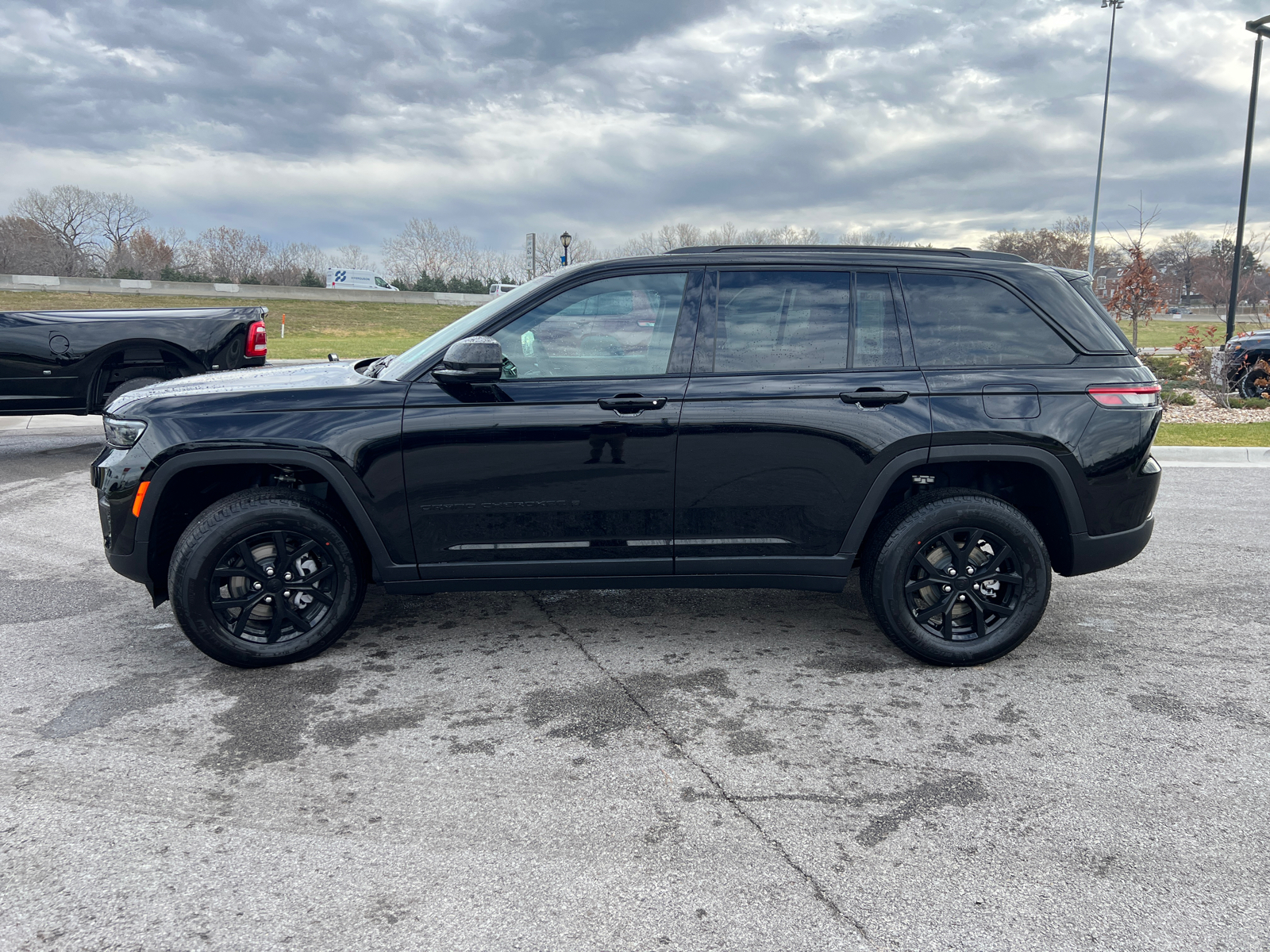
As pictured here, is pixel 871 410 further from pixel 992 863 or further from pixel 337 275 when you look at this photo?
pixel 337 275

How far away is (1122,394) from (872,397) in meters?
1.13

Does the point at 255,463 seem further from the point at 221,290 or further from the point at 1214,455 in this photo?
the point at 221,290

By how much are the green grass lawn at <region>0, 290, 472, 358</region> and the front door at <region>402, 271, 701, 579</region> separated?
2329 centimetres

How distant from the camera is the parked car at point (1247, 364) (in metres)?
13.9

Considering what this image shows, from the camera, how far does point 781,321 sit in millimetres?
3799

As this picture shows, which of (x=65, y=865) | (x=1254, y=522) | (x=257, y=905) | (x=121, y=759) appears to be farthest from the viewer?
(x=1254, y=522)

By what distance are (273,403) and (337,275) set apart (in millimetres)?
62785

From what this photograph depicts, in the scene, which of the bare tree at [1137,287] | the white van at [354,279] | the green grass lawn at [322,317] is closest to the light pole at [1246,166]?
the bare tree at [1137,287]

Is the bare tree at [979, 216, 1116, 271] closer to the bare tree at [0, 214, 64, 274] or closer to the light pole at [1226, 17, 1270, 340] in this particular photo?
the light pole at [1226, 17, 1270, 340]

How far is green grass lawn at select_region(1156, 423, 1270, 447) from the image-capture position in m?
10.2

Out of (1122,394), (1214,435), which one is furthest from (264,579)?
(1214,435)

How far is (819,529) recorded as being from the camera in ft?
12.4

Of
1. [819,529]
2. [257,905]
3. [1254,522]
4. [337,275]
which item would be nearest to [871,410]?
[819,529]

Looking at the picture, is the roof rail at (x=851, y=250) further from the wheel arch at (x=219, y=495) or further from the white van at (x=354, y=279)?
the white van at (x=354, y=279)
